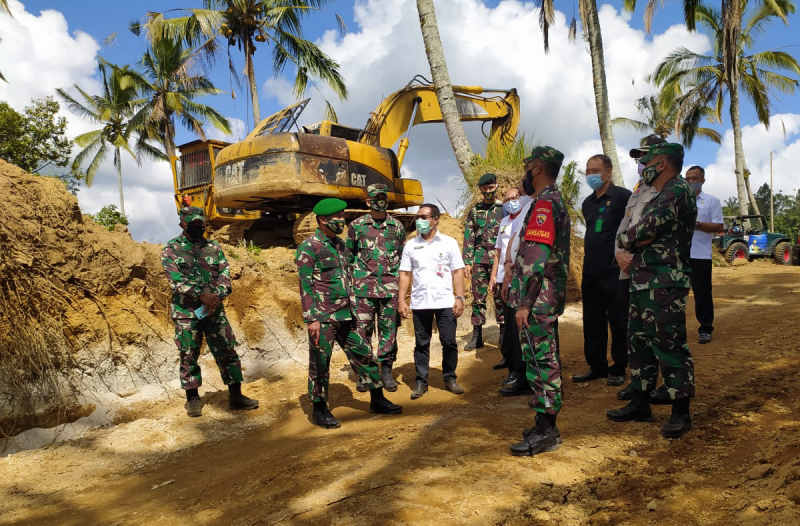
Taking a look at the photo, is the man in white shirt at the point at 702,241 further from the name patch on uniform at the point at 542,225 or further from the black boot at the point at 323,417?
the black boot at the point at 323,417

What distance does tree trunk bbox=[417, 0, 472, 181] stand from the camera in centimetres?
962

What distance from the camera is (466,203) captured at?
30.6ft

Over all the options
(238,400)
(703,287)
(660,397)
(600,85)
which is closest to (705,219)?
(703,287)

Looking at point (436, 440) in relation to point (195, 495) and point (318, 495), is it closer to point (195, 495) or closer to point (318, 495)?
point (318, 495)

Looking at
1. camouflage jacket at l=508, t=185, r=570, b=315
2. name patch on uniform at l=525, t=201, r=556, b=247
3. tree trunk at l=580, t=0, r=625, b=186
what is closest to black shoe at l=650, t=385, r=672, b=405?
camouflage jacket at l=508, t=185, r=570, b=315

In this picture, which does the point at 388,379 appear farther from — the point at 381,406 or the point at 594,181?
the point at 594,181

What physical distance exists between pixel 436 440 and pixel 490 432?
0.40m

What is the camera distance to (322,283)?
13.9ft

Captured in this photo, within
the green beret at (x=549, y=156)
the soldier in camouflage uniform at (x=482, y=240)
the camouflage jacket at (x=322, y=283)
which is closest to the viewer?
the green beret at (x=549, y=156)

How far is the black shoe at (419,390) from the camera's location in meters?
4.81

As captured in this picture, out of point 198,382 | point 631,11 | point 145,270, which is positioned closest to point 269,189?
point 145,270

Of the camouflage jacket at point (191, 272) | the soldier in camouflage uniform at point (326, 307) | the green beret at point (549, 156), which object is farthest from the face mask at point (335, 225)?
the green beret at point (549, 156)

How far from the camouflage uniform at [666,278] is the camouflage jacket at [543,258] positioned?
1.80 feet

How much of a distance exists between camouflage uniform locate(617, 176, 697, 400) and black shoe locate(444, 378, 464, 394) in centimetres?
190
